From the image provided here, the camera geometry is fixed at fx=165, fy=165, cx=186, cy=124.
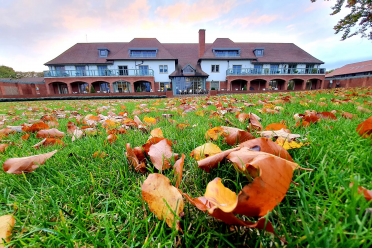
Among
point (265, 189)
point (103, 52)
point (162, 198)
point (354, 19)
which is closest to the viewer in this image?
point (265, 189)

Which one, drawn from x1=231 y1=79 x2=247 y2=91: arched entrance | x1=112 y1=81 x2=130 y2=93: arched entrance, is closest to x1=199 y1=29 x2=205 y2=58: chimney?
x1=231 y1=79 x2=247 y2=91: arched entrance

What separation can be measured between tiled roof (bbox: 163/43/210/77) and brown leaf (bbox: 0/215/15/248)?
24064mm

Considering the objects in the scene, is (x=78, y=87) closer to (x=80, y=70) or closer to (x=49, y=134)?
(x=80, y=70)

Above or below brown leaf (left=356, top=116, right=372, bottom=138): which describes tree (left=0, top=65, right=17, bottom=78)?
above

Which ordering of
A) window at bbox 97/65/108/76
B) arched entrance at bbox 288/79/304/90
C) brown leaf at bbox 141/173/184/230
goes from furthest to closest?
arched entrance at bbox 288/79/304/90 → window at bbox 97/65/108/76 → brown leaf at bbox 141/173/184/230

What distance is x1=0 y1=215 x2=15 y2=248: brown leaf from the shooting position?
0.50 metres

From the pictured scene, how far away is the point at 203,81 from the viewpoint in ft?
81.0

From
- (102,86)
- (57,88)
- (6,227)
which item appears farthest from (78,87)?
(6,227)

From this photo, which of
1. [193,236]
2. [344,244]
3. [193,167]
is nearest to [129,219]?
[193,236]

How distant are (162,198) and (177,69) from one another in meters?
25.3

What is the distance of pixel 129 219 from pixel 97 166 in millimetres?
461

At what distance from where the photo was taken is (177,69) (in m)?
24.4

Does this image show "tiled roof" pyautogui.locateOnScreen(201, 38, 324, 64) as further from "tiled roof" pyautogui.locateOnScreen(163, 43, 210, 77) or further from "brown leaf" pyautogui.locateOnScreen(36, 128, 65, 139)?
"brown leaf" pyautogui.locateOnScreen(36, 128, 65, 139)

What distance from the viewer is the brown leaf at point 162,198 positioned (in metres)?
0.53
